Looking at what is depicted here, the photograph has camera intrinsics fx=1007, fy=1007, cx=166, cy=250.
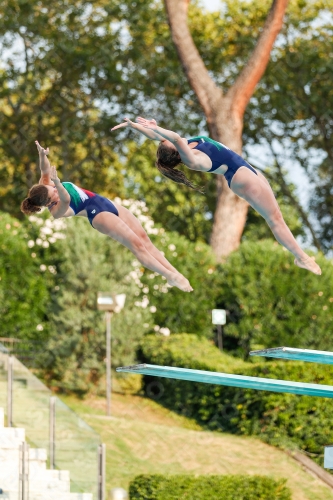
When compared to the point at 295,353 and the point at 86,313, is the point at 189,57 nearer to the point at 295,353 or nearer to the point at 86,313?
the point at 86,313

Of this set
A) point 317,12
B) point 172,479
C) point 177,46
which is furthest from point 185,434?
point 317,12

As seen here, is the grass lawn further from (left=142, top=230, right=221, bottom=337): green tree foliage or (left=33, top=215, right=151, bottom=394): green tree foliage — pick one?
(left=142, top=230, right=221, bottom=337): green tree foliage

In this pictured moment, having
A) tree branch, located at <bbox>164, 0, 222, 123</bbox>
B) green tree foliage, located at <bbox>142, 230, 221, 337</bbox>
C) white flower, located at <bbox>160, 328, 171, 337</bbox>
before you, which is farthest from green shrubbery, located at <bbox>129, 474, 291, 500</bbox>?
tree branch, located at <bbox>164, 0, 222, 123</bbox>

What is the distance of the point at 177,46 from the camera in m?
21.4

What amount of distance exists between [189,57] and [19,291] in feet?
20.3

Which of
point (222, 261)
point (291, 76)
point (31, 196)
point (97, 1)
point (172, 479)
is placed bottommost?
point (172, 479)

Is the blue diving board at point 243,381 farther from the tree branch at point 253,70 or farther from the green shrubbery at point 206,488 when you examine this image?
the tree branch at point 253,70

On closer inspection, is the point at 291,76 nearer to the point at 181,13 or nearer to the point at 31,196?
the point at 181,13

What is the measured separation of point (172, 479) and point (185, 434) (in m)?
2.95

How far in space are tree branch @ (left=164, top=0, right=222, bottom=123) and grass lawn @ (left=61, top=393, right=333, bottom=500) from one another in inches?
276

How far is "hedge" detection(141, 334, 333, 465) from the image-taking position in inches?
682

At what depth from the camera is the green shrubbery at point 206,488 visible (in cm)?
1472

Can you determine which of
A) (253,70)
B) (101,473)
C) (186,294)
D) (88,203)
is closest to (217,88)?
(253,70)

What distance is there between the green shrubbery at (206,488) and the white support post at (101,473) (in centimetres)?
134
